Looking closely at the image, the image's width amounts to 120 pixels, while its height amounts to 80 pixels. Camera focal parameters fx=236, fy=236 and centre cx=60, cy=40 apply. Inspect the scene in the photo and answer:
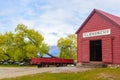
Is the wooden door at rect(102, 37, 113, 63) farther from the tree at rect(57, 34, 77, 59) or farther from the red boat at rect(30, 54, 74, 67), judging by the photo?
the tree at rect(57, 34, 77, 59)

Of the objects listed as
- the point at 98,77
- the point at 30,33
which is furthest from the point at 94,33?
the point at 30,33

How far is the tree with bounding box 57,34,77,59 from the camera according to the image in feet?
235

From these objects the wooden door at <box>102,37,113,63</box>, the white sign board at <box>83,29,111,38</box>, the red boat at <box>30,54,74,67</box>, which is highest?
the white sign board at <box>83,29,111,38</box>

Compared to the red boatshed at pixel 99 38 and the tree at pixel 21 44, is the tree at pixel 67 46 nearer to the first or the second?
the tree at pixel 21 44

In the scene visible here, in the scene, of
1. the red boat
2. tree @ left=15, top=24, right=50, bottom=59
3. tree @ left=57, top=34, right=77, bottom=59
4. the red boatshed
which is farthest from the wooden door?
tree @ left=57, top=34, right=77, bottom=59

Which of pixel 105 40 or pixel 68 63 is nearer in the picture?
pixel 105 40

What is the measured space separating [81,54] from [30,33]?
33892mm

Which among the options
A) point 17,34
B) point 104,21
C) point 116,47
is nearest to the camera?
point 116,47

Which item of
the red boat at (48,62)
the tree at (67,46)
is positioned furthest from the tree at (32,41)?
the red boat at (48,62)

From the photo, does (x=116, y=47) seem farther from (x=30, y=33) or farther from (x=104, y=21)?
(x=30, y=33)

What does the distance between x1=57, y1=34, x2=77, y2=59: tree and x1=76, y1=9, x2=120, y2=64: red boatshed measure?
38.2 m

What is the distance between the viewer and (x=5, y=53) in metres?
66.1

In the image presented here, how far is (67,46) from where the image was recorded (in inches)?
2852

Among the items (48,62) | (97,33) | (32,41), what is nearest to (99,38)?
(97,33)
